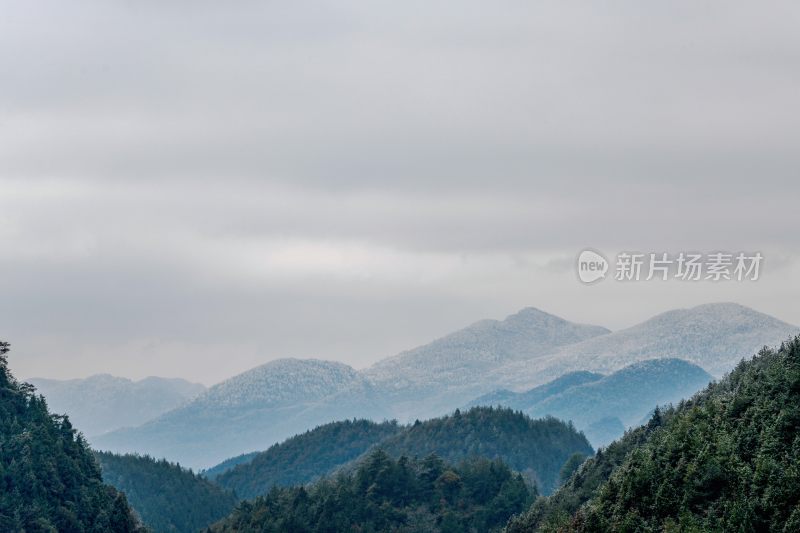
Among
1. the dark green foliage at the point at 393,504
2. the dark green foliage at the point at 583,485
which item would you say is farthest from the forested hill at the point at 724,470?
the dark green foliage at the point at 393,504

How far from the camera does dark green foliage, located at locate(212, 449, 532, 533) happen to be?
184375 mm

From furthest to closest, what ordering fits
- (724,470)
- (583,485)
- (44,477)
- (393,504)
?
(393,504) < (44,477) < (583,485) < (724,470)

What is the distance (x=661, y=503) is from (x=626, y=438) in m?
49.9

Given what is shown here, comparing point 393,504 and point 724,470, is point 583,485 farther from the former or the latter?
point 393,504

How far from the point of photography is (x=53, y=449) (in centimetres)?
14100

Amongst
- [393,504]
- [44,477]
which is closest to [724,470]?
[44,477]

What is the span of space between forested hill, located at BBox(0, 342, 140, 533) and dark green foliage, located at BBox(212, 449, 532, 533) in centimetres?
3853

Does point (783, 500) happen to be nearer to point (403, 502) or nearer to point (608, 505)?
point (608, 505)

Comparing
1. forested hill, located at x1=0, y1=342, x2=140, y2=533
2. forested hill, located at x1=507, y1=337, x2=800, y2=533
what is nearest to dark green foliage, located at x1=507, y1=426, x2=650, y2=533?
forested hill, located at x1=507, y1=337, x2=800, y2=533

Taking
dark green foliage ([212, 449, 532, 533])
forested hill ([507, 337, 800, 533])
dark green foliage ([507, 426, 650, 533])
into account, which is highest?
forested hill ([507, 337, 800, 533])

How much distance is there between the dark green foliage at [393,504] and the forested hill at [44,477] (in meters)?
38.5

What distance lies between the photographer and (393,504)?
191625 mm

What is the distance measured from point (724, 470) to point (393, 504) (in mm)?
121267

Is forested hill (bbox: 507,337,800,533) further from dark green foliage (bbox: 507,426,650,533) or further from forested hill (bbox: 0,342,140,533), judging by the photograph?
forested hill (bbox: 0,342,140,533)
